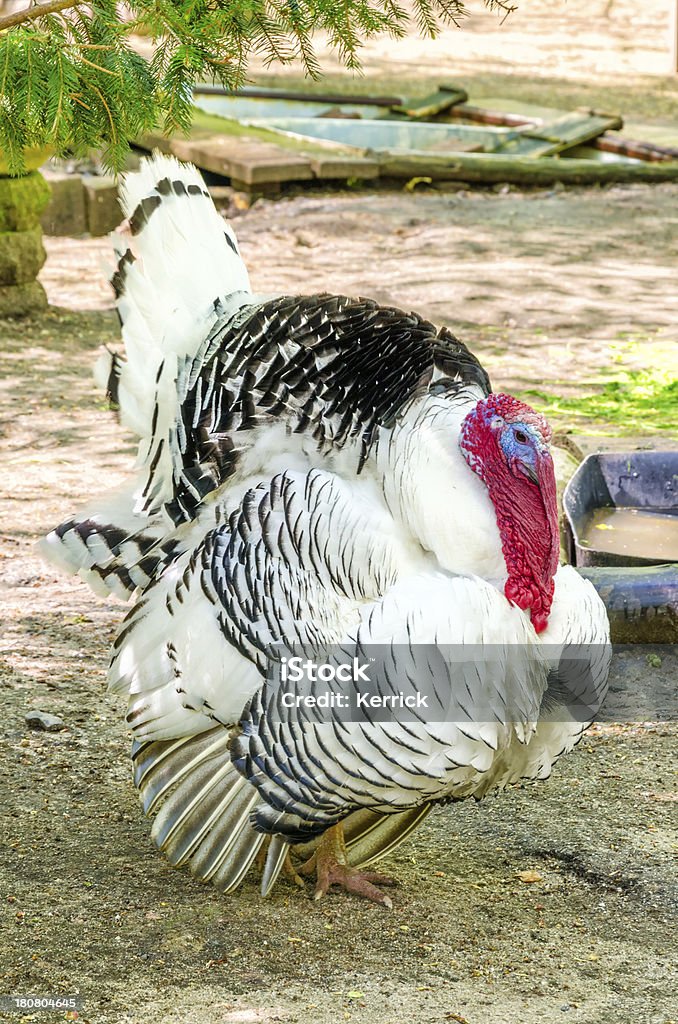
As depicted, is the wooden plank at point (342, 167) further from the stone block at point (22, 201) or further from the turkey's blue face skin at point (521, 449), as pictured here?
the turkey's blue face skin at point (521, 449)

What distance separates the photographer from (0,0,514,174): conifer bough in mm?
2885

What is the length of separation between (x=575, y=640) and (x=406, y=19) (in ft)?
5.11

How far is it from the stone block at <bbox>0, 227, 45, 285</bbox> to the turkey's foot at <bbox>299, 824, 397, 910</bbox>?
205 inches

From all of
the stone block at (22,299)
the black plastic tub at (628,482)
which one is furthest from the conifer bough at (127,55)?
the stone block at (22,299)

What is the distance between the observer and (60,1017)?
2830 mm

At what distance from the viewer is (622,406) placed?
261 inches

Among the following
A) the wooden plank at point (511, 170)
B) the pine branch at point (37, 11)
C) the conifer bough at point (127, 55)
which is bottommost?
the wooden plank at point (511, 170)

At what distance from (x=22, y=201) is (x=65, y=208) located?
1.95m

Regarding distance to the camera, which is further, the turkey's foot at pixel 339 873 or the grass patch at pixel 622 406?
the grass patch at pixel 622 406

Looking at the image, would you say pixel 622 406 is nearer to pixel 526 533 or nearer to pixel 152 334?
pixel 152 334

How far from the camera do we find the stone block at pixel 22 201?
25.0 feet

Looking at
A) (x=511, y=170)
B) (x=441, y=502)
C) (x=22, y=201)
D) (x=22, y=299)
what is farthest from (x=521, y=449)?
(x=511, y=170)

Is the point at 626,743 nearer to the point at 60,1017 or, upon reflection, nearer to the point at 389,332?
the point at 389,332

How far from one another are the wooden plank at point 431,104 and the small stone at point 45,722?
1103cm
